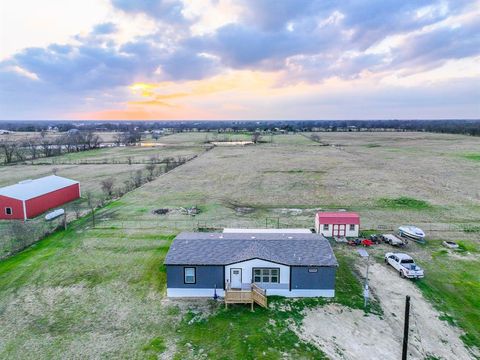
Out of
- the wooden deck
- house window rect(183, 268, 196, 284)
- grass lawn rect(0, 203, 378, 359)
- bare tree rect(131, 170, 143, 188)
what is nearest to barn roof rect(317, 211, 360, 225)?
grass lawn rect(0, 203, 378, 359)

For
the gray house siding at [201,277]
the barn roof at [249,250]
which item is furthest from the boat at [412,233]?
the gray house siding at [201,277]

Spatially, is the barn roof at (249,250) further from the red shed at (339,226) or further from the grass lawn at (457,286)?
the red shed at (339,226)

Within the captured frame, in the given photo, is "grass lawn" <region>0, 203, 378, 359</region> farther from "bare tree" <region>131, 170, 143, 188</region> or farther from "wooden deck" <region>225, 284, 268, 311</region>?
"bare tree" <region>131, 170, 143, 188</region>

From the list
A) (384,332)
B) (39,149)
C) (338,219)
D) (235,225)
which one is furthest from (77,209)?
(39,149)

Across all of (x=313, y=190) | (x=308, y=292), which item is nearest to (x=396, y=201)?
(x=313, y=190)

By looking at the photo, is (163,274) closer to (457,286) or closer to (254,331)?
(254,331)
